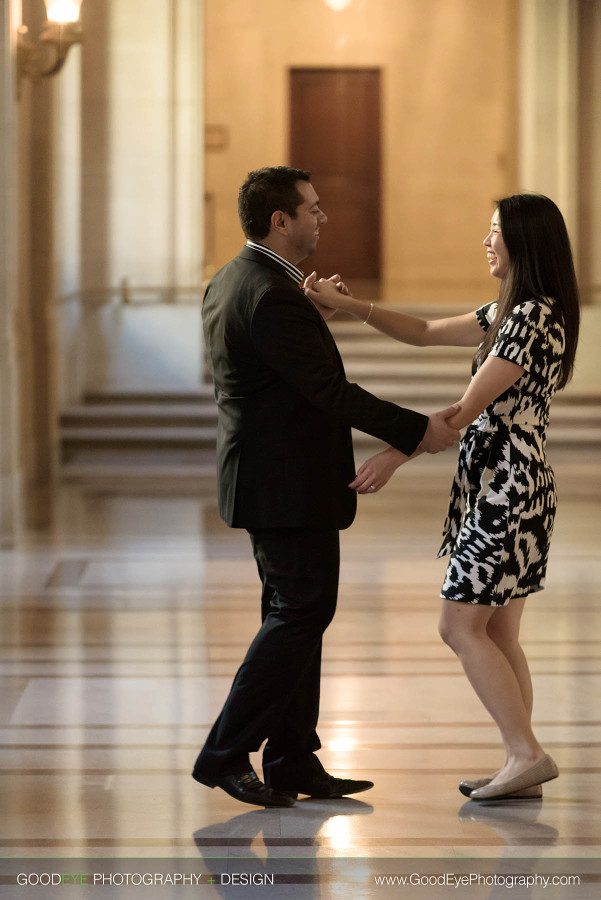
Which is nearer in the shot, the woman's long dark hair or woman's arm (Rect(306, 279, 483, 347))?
the woman's long dark hair

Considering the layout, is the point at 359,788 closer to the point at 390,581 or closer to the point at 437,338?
the point at 437,338

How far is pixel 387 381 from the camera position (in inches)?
465

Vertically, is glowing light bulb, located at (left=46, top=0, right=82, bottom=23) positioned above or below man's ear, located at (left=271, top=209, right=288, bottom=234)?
above

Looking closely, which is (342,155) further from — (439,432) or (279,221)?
(439,432)

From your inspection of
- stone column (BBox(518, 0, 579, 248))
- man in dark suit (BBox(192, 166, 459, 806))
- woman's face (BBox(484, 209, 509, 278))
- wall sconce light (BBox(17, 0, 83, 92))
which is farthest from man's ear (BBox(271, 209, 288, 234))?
stone column (BBox(518, 0, 579, 248))

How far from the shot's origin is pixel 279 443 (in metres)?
3.06

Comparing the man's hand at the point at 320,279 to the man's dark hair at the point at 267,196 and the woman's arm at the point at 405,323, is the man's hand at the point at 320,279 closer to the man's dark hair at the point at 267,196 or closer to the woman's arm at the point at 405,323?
the woman's arm at the point at 405,323

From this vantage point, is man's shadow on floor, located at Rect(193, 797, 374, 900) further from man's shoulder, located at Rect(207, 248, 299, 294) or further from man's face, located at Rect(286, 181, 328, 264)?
man's face, located at Rect(286, 181, 328, 264)

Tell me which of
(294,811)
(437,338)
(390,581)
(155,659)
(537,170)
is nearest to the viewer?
(294,811)

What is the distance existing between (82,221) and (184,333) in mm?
1494

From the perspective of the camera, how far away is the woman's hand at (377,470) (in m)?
3.08

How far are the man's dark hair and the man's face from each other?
1 centimetres

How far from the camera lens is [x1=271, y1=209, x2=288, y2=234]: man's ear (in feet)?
10.2

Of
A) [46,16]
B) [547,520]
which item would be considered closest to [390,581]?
[547,520]
